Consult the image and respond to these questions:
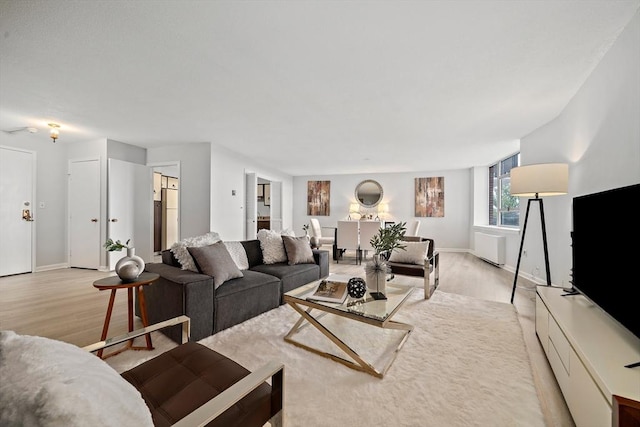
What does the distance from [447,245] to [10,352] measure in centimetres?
854

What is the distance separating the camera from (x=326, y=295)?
2197 millimetres

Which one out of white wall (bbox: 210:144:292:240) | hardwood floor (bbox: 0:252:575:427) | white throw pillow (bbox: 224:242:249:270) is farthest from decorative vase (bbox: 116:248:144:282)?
white wall (bbox: 210:144:292:240)

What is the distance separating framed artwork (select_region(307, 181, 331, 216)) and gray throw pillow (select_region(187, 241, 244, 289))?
667 centimetres

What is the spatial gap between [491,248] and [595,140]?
11.4ft

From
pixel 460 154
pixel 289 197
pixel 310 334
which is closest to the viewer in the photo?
pixel 310 334

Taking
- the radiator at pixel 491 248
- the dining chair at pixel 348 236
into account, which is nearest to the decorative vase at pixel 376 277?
the dining chair at pixel 348 236

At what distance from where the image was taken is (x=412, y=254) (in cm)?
375

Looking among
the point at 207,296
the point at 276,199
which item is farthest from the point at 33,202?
the point at 276,199

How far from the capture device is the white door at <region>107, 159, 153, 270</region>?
5.09m

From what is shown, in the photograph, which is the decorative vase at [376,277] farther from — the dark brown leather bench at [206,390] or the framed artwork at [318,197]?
the framed artwork at [318,197]

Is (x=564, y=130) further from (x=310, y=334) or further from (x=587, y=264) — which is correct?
(x=310, y=334)

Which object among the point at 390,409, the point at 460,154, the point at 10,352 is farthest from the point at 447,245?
the point at 10,352

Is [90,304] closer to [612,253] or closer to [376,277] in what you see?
[376,277]

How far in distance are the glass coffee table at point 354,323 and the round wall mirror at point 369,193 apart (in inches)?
247
